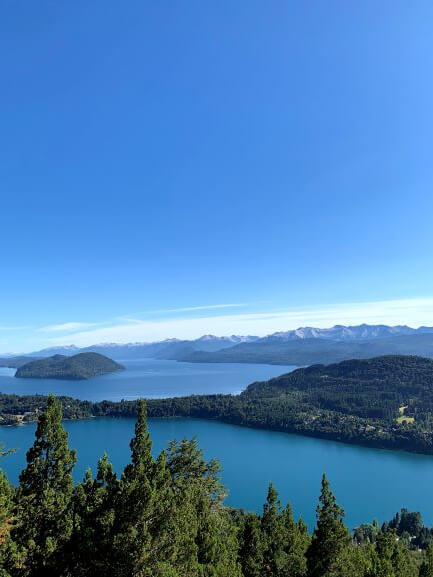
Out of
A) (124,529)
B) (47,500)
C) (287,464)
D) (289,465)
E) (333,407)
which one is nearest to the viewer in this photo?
(124,529)

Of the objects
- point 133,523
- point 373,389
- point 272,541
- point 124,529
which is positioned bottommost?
point 373,389

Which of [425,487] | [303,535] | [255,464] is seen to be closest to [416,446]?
[425,487]

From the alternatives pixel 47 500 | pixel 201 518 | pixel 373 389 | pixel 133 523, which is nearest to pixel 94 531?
pixel 133 523

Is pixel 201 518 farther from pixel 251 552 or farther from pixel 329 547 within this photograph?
pixel 329 547

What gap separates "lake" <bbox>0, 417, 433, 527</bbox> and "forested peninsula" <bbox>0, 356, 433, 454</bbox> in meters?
6.03

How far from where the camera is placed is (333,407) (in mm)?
142750

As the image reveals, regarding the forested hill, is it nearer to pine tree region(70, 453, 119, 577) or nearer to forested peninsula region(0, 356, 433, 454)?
forested peninsula region(0, 356, 433, 454)

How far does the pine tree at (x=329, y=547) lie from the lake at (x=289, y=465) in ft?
167

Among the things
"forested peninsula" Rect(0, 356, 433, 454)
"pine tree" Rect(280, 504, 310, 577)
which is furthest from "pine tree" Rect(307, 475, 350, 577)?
"forested peninsula" Rect(0, 356, 433, 454)

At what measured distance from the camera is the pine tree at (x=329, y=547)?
1466 cm

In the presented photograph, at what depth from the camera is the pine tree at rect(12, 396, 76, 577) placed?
41.9ft

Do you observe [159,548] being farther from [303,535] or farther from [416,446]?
[416,446]

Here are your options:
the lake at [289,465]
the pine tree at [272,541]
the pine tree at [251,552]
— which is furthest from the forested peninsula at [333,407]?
the pine tree at [251,552]

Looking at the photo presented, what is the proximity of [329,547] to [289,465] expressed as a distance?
77.7m
